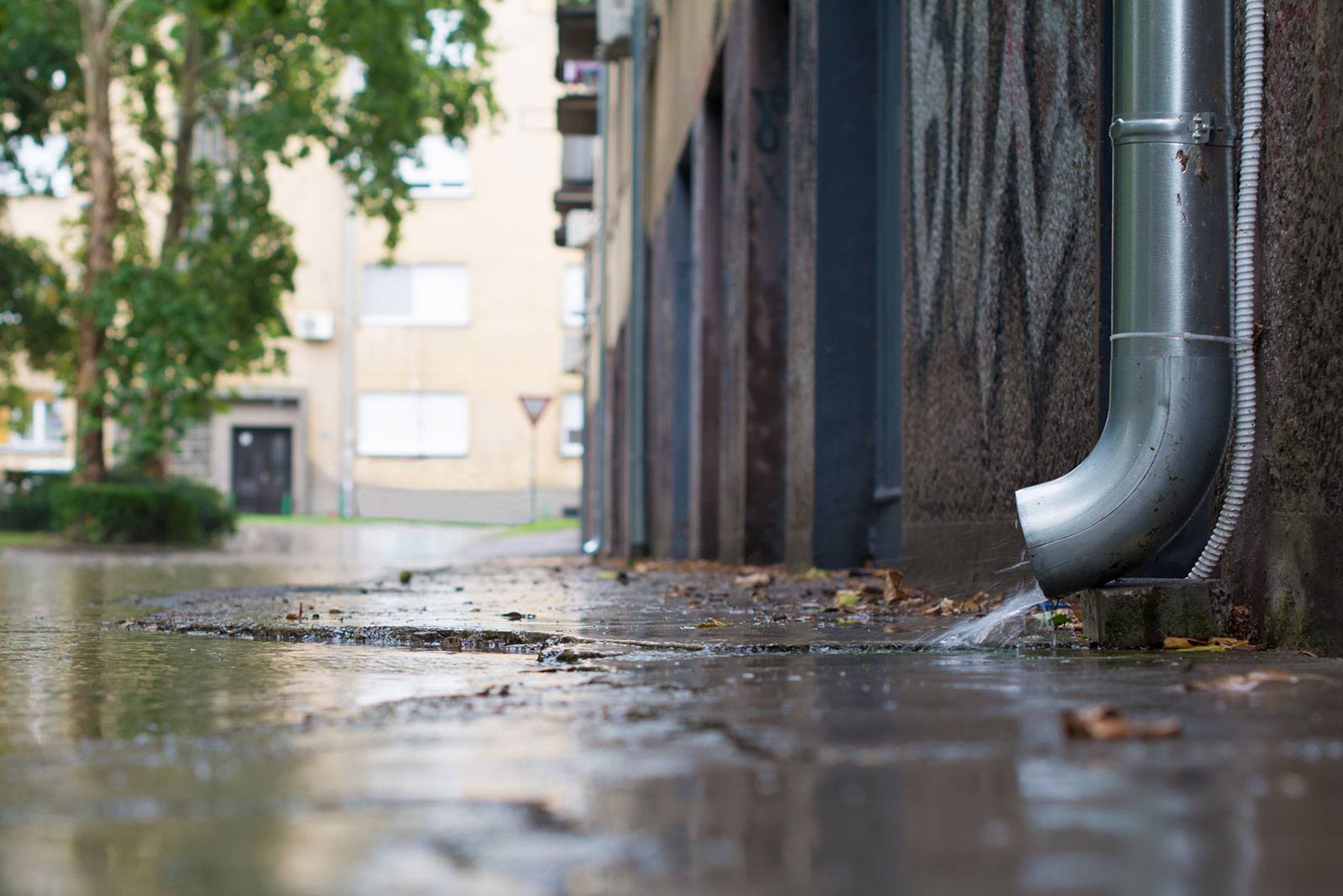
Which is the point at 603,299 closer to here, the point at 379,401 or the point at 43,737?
the point at 43,737

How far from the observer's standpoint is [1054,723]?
5.88ft

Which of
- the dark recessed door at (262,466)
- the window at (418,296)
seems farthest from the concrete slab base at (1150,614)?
the dark recessed door at (262,466)

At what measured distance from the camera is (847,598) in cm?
446

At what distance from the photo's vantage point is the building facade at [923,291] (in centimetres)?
278

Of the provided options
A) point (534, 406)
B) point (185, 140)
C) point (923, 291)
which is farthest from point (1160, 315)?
point (534, 406)

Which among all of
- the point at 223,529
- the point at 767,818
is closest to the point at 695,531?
the point at 767,818

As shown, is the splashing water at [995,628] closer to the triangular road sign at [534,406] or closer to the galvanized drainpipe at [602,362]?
the galvanized drainpipe at [602,362]

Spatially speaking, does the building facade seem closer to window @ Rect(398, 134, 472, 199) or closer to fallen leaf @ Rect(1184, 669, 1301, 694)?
fallen leaf @ Rect(1184, 669, 1301, 694)

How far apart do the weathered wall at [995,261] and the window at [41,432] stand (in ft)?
111

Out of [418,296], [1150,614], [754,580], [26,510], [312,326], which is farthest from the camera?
[418,296]

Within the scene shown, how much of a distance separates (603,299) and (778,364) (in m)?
9.72

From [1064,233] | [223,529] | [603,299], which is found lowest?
[223,529]

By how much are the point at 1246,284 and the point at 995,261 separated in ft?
4.27

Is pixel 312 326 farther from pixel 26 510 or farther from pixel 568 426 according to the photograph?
pixel 26 510
